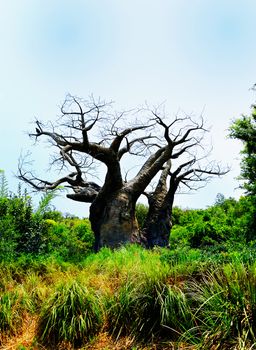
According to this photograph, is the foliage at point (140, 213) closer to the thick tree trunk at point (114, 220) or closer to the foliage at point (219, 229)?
the foliage at point (219, 229)

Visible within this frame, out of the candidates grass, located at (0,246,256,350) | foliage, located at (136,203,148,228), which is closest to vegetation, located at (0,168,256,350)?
grass, located at (0,246,256,350)

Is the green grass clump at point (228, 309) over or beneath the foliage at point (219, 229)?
beneath

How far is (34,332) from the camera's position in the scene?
18.7 feet

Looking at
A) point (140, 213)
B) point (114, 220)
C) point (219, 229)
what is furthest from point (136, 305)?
point (140, 213)

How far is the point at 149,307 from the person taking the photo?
5.30m

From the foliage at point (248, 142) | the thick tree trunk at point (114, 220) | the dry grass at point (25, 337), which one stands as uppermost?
the foliage at point (248, 142)

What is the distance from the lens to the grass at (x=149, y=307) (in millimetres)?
4441

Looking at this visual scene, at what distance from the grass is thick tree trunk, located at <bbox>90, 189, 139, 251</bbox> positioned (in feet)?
22.4

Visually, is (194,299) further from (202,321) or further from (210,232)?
(210,232)

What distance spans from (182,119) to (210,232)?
170 inches

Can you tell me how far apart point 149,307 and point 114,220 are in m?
8.38

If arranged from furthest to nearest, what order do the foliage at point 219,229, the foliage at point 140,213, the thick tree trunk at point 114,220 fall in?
1. the foliage at point 140,213
2. the thick tree trunk at point 114,220
3. the foliage at point 219,229

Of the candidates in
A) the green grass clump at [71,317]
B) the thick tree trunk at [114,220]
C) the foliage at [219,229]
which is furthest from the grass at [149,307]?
the thick tree trunk at [114,220]

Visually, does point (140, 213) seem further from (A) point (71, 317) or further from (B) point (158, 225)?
(A) point (71, 317)
